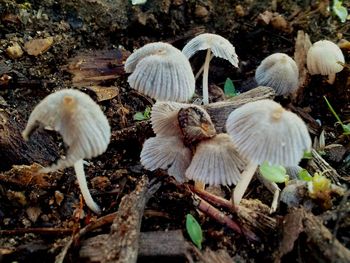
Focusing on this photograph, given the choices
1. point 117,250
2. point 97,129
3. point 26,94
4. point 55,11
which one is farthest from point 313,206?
point 55,11

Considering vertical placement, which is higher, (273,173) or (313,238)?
(273,173)

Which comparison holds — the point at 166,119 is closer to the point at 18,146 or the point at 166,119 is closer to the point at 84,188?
the point at 84,188

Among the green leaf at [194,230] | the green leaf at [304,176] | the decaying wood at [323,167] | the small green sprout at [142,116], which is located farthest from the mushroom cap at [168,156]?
the decaying wood at [323,167]

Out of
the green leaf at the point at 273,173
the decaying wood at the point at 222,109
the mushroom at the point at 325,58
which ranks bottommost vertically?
the green leaf at the point at 273,173

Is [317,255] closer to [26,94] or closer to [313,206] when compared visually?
[313,206]

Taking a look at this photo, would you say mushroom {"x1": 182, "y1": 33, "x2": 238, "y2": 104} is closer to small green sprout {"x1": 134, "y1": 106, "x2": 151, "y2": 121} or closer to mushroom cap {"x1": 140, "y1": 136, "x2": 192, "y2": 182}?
small green sprout {"x1": 134, "y1": 106, "x2": 151, "y2": 121}

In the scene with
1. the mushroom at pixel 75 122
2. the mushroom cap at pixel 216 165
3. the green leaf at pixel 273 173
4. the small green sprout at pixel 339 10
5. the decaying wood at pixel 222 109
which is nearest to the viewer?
the mushroom at pixel 75 122

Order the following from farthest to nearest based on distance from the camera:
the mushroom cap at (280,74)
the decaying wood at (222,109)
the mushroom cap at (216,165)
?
the mushroom cap at (280,74) → the decaying wood at (222,109) → the mushroom cap at (216,165)

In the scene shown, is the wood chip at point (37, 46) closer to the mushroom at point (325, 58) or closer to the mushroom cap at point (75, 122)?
the mushroom cap at point (75, 122)

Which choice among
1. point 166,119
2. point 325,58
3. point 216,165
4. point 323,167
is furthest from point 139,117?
point 325,58
